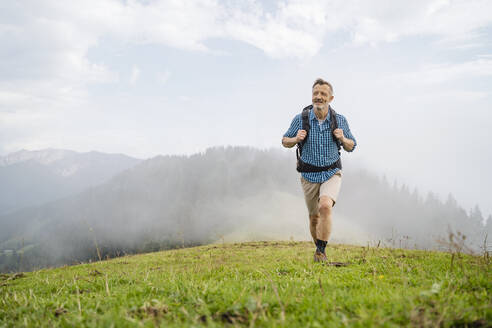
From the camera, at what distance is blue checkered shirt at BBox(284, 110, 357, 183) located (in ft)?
24.5

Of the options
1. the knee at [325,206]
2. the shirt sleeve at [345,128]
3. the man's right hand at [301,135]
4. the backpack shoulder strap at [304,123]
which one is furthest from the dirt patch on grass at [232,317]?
the shirt sleeve at [345,128]

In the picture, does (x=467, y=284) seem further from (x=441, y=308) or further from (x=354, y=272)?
(x=354, y=272)

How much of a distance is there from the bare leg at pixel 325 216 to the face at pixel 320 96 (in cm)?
217

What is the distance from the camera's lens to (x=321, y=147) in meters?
7.49

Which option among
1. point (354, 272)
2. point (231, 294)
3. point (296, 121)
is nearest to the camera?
point (231, 294)

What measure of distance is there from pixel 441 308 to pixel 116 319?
9.92 feet

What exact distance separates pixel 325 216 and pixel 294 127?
92.5 inches

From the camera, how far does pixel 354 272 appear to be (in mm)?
5469

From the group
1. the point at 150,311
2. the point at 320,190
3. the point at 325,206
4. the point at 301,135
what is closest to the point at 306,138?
the point at 301,135

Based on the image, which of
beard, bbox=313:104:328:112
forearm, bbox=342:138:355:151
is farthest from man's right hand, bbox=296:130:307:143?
forearm, bbox=342:138:355:151

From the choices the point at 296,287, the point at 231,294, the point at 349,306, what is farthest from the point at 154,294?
the point at 349,306

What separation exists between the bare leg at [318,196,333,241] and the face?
2175mm

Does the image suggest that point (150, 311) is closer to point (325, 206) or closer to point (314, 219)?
point (325, 206)

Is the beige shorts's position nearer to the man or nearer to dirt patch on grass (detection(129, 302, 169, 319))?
the man
